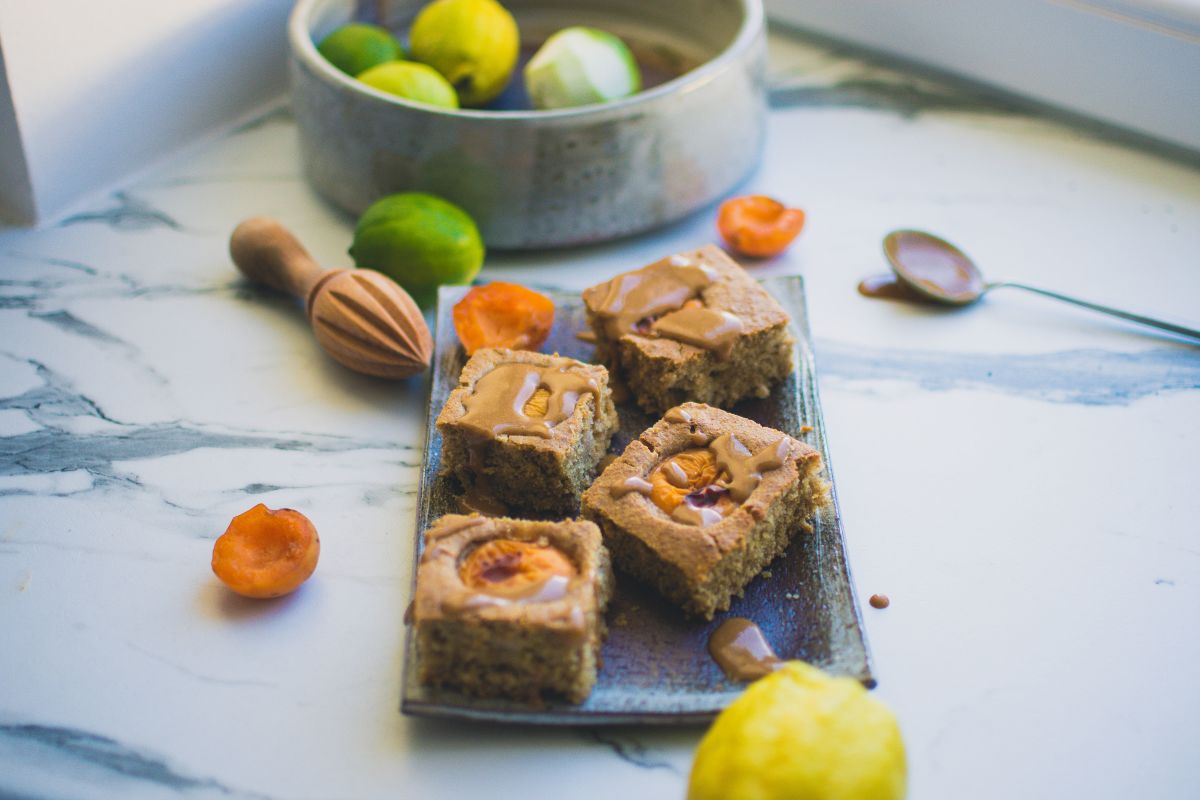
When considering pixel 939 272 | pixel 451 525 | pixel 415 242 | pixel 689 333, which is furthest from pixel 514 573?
pixel 939 272

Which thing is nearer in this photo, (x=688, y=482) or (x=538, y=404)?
(x=688, y=482)

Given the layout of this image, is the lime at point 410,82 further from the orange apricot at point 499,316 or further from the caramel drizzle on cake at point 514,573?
the caramel drizzle on cake at point 514,573

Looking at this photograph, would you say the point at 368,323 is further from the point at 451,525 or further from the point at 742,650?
the point at 742,650

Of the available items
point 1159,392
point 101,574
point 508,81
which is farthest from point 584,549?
point 508,81

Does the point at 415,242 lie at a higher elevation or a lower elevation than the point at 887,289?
higher

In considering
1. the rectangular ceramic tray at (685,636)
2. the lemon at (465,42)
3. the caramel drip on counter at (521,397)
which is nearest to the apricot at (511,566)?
the rectangular ceramic tray at (685,636)

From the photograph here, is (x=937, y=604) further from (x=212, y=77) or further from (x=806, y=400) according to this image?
(x=212, y=77)
